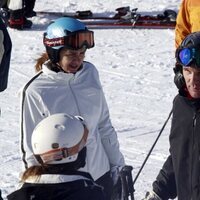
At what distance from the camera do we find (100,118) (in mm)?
4297

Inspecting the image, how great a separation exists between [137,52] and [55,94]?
6.91 metres

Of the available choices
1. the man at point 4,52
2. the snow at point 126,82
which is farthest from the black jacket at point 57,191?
the snow at point 126,82

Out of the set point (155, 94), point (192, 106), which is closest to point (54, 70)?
point (192, 106)

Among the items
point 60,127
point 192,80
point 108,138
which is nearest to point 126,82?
point 108,138

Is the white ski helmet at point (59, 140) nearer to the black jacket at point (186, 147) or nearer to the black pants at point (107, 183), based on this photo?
the black jacket at point (186, 147)

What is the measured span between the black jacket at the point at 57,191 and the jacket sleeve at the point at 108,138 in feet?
3.75

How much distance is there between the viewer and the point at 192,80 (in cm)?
367

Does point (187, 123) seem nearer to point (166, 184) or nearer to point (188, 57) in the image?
point (188, 57)

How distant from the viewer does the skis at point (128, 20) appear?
12180mm

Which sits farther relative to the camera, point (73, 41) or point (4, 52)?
point (4, 52)

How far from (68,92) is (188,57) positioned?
765mm

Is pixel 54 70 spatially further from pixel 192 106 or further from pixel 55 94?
pixel 192 106

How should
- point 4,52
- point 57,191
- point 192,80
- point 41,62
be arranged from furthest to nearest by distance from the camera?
point 4,52
point 41,62
point 192,80
point 57,191

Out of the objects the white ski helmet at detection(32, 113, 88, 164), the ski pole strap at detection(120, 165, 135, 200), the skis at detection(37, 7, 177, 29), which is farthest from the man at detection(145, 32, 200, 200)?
the skis at detection(37, 7, 177, 29)
